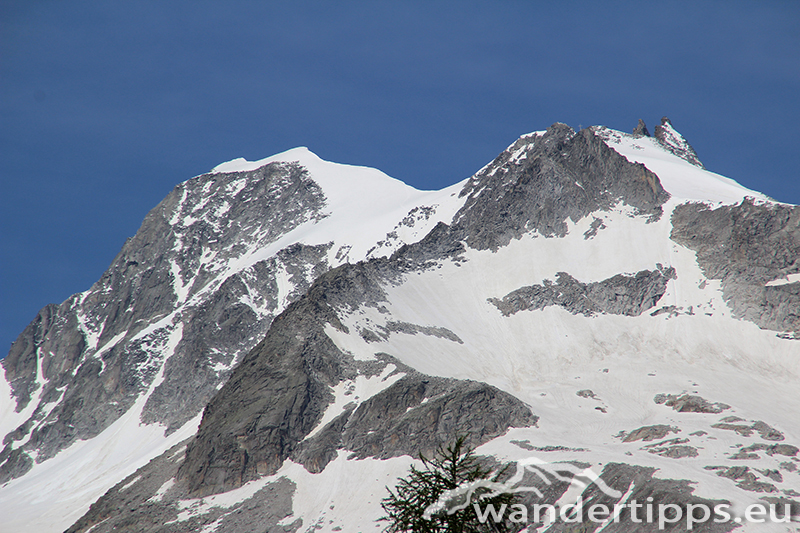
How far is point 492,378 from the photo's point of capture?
445 feet

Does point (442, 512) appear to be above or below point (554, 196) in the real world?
below

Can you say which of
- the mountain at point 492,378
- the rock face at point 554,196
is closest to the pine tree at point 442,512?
the mountain at point 492,378

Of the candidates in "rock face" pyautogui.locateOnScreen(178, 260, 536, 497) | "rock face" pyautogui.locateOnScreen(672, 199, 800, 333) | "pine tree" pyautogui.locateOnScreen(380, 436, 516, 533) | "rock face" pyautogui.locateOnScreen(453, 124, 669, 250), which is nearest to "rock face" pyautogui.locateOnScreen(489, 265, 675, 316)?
"rock face" pyautogui.locateOnScreen(672, 199, 800, 333)

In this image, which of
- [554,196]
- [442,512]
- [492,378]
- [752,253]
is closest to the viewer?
[442,512]

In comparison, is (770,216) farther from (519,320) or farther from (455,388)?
(455,388)

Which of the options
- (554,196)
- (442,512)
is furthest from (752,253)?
(442,512)

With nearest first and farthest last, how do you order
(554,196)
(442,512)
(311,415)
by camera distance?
1. (442,512)
2. (311,415)
3. (554,196)

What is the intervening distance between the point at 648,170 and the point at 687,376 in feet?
230

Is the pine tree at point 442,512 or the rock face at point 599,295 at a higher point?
the rock face at point 599,295

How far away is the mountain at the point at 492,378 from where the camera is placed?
102 metres

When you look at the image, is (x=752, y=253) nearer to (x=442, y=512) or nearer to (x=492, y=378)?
(x=492, y=378)

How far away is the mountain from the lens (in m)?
102

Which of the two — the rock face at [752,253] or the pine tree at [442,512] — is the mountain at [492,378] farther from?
the pine tree at [442,512]

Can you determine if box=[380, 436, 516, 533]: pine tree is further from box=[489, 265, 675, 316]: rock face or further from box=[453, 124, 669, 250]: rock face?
box=[453, 124, 669, 250]: rock face
